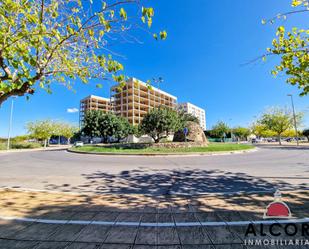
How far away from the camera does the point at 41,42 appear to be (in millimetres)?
3316

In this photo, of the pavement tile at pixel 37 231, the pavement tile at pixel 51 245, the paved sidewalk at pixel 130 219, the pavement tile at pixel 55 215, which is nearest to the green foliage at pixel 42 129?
the paved sidewalk at pixel 130 219

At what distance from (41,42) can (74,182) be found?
4875mm

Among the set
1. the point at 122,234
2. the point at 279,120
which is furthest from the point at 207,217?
the point at 279,120

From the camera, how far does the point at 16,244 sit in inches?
93.7

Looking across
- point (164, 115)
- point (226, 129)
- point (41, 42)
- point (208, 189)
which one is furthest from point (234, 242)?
point (226, 129)

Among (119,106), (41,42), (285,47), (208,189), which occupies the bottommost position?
(208,189)

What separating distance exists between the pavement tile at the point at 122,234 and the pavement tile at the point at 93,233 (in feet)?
0.30

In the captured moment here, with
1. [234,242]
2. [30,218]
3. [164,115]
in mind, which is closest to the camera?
[234,242]

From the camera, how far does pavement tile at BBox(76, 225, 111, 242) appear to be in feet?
8.14

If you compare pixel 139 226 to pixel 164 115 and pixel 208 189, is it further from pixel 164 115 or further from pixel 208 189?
pixel 164 115

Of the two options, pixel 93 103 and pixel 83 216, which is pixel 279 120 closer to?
pixel 83 216

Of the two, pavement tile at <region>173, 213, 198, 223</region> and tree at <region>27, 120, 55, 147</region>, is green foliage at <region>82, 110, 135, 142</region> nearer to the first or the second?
tree at <region>27, 120, 55, 147</region>

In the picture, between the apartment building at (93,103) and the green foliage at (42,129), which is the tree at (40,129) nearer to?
the green foliage at (42,129)

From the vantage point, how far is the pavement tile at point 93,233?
248 centimetres
